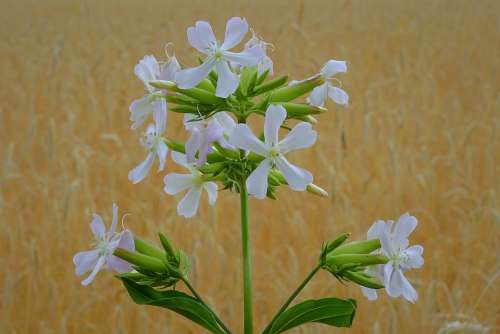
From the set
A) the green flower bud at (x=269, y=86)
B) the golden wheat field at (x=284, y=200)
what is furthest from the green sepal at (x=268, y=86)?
the golden wheat field at (x=284, y=200)

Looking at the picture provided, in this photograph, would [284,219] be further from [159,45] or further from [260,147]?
[159,45]

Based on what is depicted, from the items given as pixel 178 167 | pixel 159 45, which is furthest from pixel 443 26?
pixel 178 167

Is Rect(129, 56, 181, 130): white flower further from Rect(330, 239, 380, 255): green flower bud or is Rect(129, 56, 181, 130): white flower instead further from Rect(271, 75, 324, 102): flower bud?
Rect(330, 239, 380, 255): green flower bud

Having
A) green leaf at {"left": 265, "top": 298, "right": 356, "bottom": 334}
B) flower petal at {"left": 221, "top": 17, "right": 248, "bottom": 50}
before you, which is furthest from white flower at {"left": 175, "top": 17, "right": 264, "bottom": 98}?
green leaf at {"left": 265, "top": 298, "right": 356, "bottom": 334}

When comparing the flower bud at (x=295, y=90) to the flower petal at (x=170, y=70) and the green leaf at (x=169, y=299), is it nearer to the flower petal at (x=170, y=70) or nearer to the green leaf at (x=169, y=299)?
the flower petal at (x=170, y=70)

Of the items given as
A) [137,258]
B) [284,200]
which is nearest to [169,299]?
[137,258]

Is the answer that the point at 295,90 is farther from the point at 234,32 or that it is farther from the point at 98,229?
the point at 98,229
